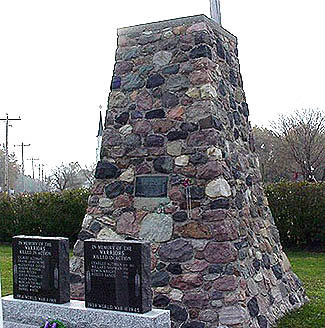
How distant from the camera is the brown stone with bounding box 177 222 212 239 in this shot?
6.79 meters

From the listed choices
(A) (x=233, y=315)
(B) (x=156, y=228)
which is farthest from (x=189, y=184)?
(A) (x=233, y=315)

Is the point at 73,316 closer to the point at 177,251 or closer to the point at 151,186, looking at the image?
the point at 177,251

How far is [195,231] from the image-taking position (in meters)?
6.86

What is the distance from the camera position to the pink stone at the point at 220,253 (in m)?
6.62

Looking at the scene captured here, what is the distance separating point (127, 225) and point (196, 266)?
1.19 meters

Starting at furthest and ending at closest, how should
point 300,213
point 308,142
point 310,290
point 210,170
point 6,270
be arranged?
point 308,142
point 300,213
point 6,270
point 310,290
point 210,170

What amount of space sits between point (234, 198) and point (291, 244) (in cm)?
895

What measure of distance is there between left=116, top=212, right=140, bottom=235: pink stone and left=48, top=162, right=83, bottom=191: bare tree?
4168 cm

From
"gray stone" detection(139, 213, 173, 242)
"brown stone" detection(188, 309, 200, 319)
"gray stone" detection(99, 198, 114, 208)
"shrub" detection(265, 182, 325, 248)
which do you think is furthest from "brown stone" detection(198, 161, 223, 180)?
"shrub" detection(265, 182, 325, 248)

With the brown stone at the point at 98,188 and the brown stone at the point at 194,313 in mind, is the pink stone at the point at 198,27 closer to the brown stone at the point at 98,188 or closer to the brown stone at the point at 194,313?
the brown stone at the point at 98,188

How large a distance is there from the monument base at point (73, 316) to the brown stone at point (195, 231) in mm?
1222

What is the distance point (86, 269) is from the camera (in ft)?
21.0

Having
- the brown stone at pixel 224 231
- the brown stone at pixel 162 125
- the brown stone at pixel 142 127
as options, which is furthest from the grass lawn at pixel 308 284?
the brown stone at pixel 142 127

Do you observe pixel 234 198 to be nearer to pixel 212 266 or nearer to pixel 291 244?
pixel 212 266
